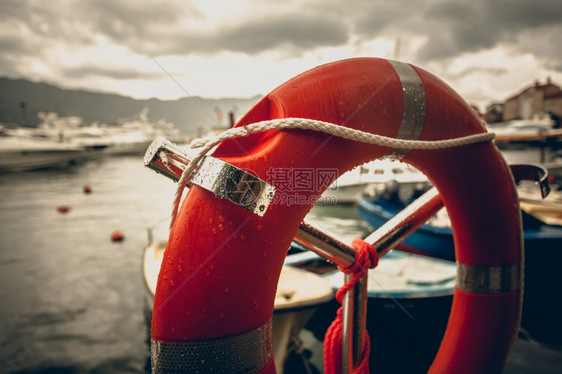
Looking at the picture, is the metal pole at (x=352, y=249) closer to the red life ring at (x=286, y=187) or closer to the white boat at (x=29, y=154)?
the red life ring at (x=286, y=187)

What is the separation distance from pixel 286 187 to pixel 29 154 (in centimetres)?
3221

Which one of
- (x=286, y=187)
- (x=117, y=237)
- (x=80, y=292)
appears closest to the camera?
(x=286, y=187)

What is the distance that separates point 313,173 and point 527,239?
5174 mm

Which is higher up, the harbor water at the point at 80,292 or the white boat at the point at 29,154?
the white boat at the point at 29,154

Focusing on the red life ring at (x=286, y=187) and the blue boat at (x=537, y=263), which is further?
the blue boat at (x=537, y=263)

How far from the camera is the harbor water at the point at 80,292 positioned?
A: 3797mm

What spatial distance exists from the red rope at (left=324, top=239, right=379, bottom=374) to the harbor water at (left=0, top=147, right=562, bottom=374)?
0.43m

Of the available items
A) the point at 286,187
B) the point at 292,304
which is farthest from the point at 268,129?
the point at 292,304

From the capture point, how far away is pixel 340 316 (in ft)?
4.38

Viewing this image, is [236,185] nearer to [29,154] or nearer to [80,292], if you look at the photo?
[80,292]

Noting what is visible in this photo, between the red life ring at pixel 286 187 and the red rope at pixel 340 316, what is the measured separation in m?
0.40

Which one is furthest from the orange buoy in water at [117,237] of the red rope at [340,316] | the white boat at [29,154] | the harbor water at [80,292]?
the white boat at [29,154]

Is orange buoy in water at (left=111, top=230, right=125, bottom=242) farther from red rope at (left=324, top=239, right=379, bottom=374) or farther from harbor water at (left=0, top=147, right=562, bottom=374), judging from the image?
Answer: red rope at (left=324, top=239, right=379, bottom=374)

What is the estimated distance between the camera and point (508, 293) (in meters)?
1.51
